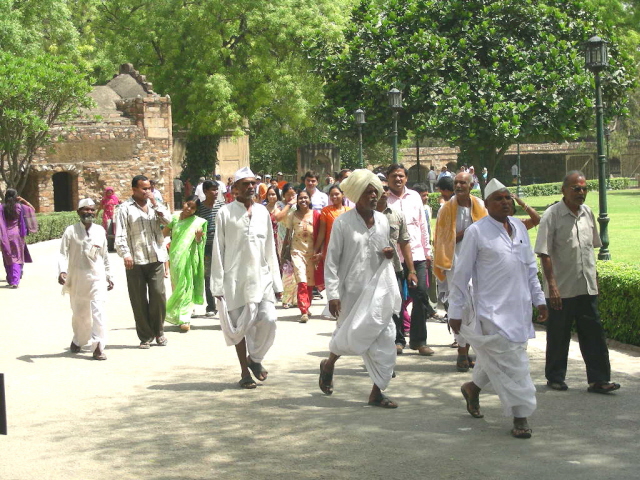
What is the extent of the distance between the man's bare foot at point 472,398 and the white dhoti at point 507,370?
22cm

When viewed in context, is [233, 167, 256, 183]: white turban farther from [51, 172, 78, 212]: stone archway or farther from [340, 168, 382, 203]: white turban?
[51, 172, 78, 212]: stone archway

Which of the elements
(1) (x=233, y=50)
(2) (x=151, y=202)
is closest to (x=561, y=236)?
(2) (x=151, y=202)

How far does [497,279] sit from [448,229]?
2.52m

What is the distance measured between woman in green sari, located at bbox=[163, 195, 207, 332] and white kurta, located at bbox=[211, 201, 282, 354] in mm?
3227

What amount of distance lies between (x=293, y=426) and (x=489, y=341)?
1.37m

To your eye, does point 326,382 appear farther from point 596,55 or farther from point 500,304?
point 596,55

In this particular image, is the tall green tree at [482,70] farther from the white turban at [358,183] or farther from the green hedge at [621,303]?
the white turban at [358,183]

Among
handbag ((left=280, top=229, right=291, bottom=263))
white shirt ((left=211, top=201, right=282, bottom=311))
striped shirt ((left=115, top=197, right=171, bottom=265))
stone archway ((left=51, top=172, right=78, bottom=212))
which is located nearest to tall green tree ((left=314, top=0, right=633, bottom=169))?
handbag ((left=280, top=229, right=291, bottom=263))

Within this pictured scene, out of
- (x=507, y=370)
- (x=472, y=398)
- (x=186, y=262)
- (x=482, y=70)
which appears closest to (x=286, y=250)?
(x=186, y=262)

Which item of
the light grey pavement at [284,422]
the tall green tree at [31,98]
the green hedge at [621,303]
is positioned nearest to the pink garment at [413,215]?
the light grey pavement at [284,422]

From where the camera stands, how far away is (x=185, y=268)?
11.7 metres

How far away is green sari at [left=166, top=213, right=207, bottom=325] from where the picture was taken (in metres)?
11.5

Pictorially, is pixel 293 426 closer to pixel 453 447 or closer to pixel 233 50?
pixel 453 447

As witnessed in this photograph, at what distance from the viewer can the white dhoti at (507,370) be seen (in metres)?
6.09
